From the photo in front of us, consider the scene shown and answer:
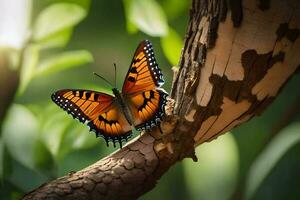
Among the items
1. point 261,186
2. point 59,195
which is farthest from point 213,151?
point 59,195

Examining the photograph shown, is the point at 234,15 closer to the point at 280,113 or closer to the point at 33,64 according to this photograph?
the point at 33,64

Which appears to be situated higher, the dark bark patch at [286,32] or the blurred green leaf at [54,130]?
the dark bark patch at [286,32]

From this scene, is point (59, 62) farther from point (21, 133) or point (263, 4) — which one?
point (263, 4)

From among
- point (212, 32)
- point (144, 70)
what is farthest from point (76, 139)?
point (212, 32)

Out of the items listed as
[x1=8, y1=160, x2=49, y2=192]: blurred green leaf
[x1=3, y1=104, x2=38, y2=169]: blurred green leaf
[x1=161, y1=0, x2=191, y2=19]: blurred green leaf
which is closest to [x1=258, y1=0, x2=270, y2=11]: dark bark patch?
[x1=161, y1=0, x2=191, y2=19]: blurred green leaf

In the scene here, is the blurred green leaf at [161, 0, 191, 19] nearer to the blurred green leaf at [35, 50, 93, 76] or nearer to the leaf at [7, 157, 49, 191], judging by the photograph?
the blurred green leaf at [35, 50, 93, 76]

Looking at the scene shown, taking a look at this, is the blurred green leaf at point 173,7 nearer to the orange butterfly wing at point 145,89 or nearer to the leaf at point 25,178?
the orange butterfly wing at point 145,89

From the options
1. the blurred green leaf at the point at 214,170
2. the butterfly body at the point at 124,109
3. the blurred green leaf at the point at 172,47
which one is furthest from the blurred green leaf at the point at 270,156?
the butterfly body at the point at 124,109
